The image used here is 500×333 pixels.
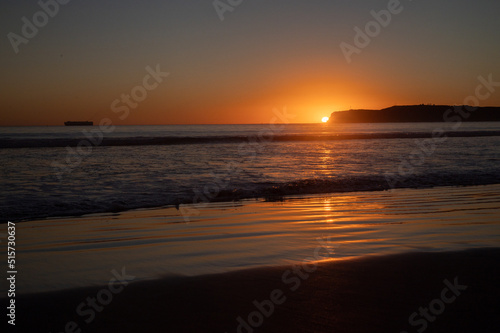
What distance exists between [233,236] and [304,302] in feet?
10.5

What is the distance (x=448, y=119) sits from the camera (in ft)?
579

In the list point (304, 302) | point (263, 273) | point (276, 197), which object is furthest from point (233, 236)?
point (276, 197)

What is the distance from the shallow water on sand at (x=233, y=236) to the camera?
17.8 feet

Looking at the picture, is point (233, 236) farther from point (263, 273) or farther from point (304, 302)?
point (304, 302)

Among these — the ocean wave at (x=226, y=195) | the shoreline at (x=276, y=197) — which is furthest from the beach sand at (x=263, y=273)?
the ocean wave at (x=226, y=195)

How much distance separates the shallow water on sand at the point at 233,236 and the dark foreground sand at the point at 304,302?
0.56m

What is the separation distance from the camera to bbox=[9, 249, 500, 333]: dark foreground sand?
3.56 meters

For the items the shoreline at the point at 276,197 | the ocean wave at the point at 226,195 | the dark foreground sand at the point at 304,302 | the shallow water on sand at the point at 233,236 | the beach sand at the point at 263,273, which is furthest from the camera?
the ocean wave at the point at 226,195

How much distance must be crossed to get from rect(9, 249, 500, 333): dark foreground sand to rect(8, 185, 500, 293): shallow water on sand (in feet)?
1.83

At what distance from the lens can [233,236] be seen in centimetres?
708

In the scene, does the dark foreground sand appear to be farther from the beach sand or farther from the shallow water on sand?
the shallow water on sand

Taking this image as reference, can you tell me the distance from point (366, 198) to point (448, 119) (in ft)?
608

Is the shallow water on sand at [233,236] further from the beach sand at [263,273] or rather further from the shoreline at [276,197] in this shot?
the shoreline at [276,197]

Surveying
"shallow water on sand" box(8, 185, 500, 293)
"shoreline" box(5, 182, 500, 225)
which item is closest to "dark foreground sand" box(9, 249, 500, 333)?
"shallow water on sand" box(8, 185, 500, 293)
